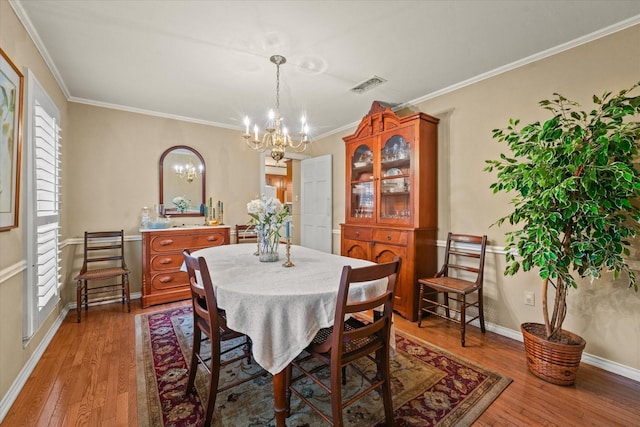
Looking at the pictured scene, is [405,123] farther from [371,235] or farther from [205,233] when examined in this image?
[205,233]

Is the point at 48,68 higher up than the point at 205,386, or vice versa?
the point at 48,68

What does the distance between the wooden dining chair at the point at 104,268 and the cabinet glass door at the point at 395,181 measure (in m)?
3.06

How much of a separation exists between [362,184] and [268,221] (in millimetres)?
1895

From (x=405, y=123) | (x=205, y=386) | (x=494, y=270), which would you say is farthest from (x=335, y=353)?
(x=405, y=123)

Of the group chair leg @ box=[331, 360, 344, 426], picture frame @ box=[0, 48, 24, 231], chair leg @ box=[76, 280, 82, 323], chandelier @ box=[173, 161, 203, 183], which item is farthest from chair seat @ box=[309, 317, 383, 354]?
chandelier @ box=[173, 161, 203, 183]

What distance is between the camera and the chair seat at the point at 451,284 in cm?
255

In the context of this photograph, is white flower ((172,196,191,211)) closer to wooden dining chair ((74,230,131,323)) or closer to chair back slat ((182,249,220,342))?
wooden dining chair ((74,230,131,323))

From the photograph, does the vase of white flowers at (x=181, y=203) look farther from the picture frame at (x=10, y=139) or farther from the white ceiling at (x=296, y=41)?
the picture frame at (x=10, y=139)

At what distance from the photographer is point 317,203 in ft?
15.8

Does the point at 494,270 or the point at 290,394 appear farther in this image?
the point at 494,270

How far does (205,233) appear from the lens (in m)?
3.77

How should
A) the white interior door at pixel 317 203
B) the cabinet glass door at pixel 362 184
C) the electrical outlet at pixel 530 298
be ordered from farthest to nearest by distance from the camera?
the white interior door at pixel 317 203 < the cabinet glass door at pixel 362 184 < the electrical outlet at pixel 530 298

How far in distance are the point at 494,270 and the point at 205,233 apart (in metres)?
3.33

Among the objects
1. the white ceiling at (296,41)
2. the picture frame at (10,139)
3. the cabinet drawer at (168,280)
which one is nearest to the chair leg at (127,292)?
the cabinet drawer at (168,280)
